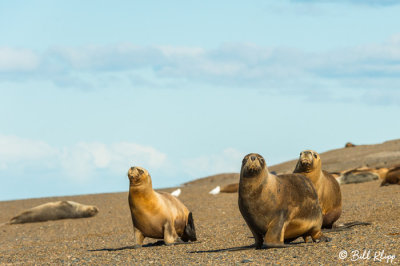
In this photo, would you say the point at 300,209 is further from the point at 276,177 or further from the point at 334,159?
the point at 334,159

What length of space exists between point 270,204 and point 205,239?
3.16m

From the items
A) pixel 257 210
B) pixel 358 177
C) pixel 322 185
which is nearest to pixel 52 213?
pixel 358 177

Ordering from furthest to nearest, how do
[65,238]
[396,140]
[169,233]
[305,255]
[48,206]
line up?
Result: [396,140]
[48,206]
[65,238]
[169,233]
[305,255]

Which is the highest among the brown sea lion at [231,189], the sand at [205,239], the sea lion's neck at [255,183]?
the brown sea lion at [231,189]

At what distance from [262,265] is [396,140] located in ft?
90.6

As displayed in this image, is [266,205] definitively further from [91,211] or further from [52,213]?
[52,213]

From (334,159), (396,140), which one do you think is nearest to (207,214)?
(334,159)

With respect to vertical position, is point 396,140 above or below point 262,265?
above

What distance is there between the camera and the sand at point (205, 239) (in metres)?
7.18

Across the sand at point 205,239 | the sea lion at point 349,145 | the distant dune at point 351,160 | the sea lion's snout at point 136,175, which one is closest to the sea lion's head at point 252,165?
the sand at point 205,239

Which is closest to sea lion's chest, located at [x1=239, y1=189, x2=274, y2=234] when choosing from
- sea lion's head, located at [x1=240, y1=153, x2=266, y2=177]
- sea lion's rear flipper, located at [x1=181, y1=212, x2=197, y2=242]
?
sea lion's head, located at [x1=240, y1=153, x2=266, y2=177]

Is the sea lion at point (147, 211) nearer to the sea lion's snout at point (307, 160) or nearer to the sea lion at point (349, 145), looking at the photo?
the sea lion's snout at point (307, 160)

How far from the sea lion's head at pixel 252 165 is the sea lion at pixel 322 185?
2171 mm

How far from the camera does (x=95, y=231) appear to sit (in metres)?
14.2
